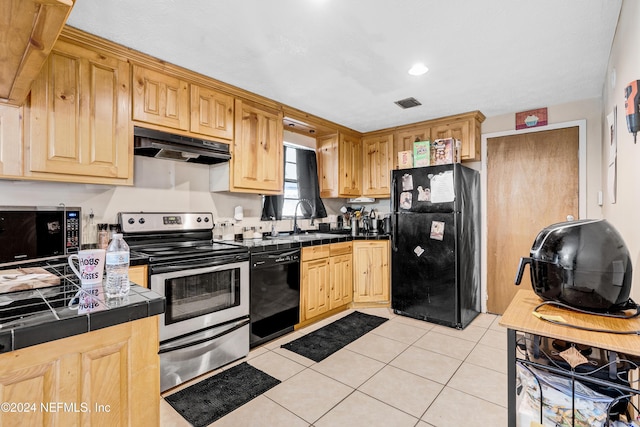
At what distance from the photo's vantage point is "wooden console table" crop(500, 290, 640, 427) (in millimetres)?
853

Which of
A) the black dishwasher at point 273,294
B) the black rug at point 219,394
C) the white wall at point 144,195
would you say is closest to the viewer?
the black rug at point 219,394

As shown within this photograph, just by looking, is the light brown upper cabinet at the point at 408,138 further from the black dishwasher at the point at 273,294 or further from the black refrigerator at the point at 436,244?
the black dishwasher at the point at 273,294

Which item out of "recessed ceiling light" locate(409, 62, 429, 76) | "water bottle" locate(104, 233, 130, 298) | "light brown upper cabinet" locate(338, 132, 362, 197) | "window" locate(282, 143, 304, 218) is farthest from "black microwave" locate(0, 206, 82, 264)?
"light brown upper cabinet" locate(338, 132, 362, 197)

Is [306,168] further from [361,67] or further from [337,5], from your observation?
[337,5]

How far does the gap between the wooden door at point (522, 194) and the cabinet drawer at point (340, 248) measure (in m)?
1.63

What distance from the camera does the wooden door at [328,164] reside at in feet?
13.6

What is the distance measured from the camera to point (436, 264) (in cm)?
334

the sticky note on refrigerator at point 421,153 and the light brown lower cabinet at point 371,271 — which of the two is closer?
the sticky note on refrigerator at point 421,153

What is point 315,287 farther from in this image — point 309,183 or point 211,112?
point 211,112

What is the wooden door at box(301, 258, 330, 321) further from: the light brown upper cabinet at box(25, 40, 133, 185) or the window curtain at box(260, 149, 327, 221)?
the light brown upper cabinet at box(25, 40, 133, 185)

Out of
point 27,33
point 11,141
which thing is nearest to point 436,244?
point 27,33

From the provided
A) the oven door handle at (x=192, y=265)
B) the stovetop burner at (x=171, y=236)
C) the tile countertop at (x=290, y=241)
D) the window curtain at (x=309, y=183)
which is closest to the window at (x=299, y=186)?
the window curtain at (x=309, y=183)

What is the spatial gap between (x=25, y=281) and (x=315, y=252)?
2.36 m

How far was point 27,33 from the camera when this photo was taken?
1.00m
